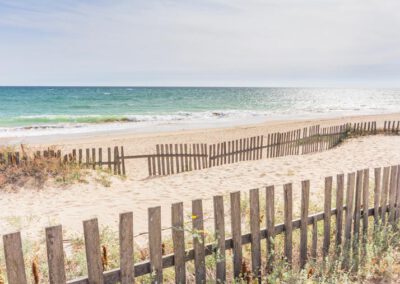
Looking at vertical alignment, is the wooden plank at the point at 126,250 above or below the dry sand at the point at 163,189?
above

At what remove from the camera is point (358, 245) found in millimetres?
4441

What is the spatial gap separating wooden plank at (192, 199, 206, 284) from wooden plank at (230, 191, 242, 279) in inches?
13.9

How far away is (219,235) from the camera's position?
339 cm

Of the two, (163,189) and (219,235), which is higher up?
(219,235)

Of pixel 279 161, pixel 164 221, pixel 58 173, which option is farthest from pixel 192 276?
pixel 279 161

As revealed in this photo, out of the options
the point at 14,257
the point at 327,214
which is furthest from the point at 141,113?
the point at 14,257

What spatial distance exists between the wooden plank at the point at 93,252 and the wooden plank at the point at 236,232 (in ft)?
4.29

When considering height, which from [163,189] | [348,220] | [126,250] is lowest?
[163,189]

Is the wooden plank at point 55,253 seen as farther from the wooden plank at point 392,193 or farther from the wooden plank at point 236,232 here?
the wooden plank at point 392,193

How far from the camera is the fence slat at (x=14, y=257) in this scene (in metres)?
2.41

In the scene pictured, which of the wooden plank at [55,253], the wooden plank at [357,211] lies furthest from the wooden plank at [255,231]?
the wooden plank at [55,253]

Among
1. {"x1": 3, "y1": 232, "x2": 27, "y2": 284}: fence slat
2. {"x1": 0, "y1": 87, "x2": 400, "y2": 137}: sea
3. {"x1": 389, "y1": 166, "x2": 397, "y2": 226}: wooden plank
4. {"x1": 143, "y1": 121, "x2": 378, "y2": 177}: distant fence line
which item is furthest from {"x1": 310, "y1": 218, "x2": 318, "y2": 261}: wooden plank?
{"x1": 0, "y1": 87, "x2": 400, "y2": 137}: sea

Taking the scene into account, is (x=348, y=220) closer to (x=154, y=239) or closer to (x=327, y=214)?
(x=327, y=214)

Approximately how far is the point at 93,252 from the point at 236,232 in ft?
4.63
